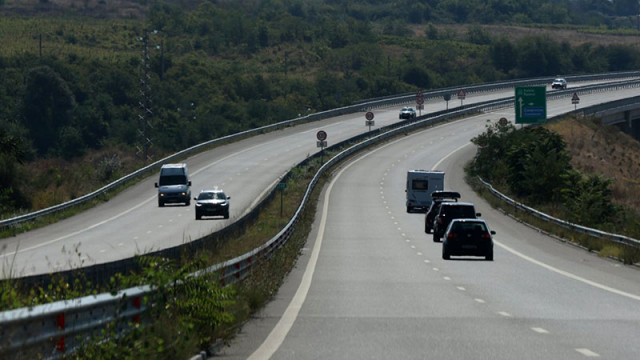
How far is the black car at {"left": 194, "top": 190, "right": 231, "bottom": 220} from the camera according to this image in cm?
5053

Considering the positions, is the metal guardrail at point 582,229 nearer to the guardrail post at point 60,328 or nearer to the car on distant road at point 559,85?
the guardrail post at point 60,328

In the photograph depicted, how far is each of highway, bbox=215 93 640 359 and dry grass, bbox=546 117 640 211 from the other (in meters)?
35.7

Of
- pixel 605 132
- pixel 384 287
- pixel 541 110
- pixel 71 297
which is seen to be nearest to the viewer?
pixel 71 297

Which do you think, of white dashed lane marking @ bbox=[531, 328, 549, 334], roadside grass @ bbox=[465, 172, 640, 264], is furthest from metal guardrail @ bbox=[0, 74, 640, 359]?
roadside grass @ bbox=[465, 172, 640, 264]

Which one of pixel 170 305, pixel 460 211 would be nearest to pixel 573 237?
pixel 460 211

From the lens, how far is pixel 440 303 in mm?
20219

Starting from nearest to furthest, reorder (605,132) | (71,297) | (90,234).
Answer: (71,297)
(90,234)
(605,132)

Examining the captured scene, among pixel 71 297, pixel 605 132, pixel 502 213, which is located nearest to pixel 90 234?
pixel 502 213

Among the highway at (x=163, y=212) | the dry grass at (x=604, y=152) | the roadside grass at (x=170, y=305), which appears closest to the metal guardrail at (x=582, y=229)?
the highway at (x=163, y=212)

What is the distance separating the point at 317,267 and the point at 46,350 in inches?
821

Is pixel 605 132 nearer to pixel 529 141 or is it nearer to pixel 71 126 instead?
pixel 529 141

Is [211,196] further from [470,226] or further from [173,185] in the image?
[470,226]

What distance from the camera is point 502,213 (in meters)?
55.4

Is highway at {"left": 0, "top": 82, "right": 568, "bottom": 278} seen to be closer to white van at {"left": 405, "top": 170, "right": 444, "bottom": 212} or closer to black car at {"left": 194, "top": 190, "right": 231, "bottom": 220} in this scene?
black car at {"left": 194, "top": 190, "right": 231, "bottom": 220}
